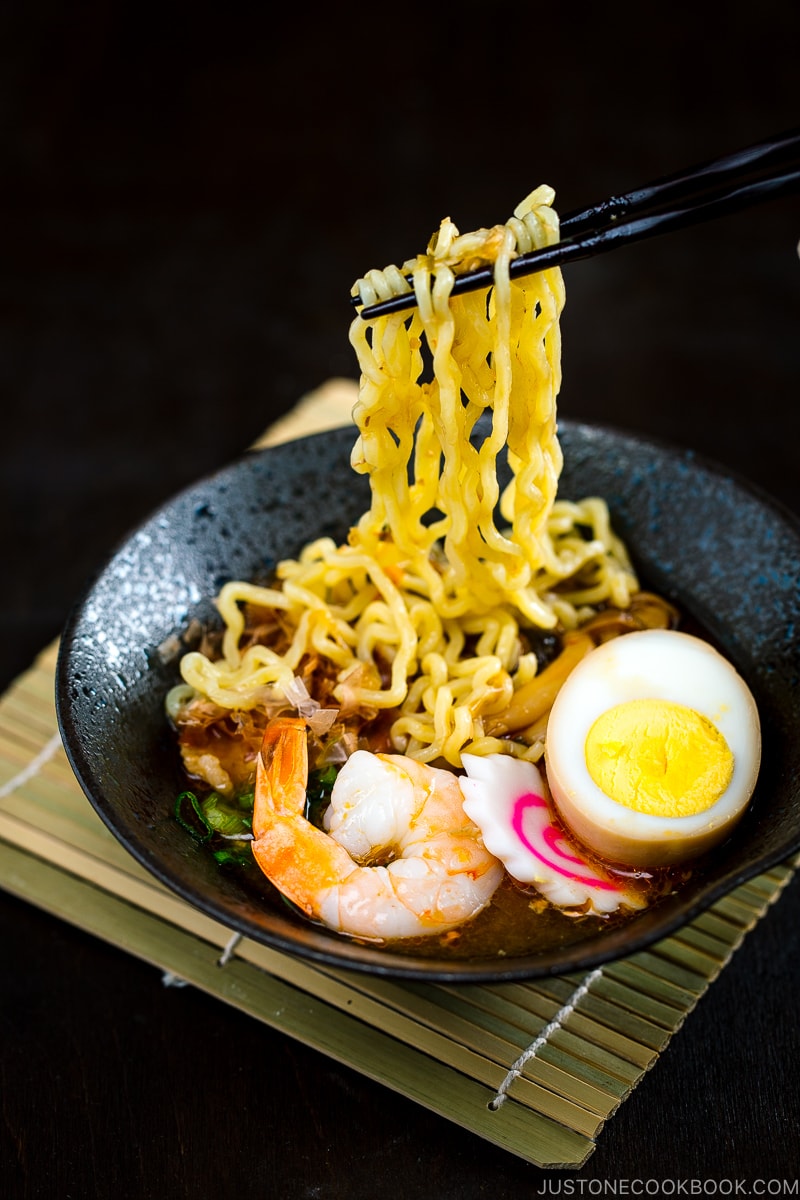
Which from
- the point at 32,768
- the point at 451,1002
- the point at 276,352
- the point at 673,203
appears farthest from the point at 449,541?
the point at 276,352

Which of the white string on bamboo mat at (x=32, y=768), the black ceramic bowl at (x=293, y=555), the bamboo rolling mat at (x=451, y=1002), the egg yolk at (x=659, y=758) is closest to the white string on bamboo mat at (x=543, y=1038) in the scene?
the bamboo rolling mat at (x=451, y=1002)

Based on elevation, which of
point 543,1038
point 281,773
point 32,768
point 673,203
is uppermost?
point 673,203

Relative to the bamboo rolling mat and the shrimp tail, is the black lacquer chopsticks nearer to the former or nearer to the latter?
the shrimp tail

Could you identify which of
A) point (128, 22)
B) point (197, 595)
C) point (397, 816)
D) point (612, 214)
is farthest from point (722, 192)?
point (128, 22)

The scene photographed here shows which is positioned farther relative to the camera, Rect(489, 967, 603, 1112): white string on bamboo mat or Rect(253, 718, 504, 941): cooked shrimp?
Rect(489, 967, 603, 1112): white string on bamboo mat

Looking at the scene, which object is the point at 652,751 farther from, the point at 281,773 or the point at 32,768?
the point at 32,768

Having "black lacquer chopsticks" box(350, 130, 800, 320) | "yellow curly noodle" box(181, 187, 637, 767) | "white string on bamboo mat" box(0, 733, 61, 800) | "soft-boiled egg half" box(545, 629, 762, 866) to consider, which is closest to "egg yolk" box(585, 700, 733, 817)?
"soft-boiled egg half" box(545, 629, 762, 866)
